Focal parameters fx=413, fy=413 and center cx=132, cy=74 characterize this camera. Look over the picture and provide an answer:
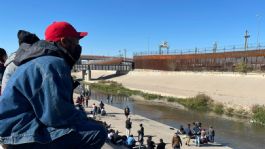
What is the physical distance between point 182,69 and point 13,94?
8095 centimetres

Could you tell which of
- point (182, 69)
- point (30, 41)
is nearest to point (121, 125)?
point (30, 41)

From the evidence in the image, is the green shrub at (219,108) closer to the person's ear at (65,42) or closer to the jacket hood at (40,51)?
the person's ear at (65,42)

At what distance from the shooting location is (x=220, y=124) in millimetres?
33656

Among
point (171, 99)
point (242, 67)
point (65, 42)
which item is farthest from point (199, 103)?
point (65, 42)

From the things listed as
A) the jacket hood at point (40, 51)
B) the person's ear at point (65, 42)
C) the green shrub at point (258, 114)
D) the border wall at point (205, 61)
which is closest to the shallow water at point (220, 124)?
the green shrub at point (258, 114)

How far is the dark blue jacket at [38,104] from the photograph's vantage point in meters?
2.37

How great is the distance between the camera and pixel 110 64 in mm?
115750

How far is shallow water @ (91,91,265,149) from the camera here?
85.0 feet

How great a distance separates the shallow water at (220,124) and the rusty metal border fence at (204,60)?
69.4ft

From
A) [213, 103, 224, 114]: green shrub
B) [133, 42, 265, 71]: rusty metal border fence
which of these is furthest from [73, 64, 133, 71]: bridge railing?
[213, 103, 224, 114]: green shrub

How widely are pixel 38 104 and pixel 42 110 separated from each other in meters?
0.04

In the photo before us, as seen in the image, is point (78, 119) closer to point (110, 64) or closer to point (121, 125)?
point (121, 125)

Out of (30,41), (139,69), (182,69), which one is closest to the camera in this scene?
(30,41)

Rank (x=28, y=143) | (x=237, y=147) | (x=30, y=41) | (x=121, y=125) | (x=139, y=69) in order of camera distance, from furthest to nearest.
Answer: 1. (x=139, y=69)
2. (x=121, y=125)
3. (x=237, y=147)
4. (x=30, y=41)
5. (x=28, y=143)
